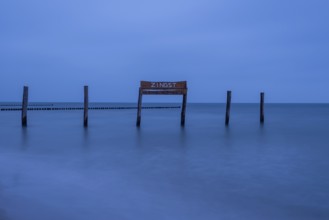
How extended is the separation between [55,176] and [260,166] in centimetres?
518

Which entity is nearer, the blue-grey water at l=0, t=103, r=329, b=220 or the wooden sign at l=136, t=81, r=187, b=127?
the blue-grey water at l=0, t=103, r=329, b=220

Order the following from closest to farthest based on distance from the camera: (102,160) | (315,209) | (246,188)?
(315,209)
(246,188)
(102,160)


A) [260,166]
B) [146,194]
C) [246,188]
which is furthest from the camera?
[260,166]

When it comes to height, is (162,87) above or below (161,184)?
above

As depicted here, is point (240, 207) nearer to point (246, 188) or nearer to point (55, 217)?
point (246, 188)

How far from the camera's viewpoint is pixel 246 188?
6.86 meters

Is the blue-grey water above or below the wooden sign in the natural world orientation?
below

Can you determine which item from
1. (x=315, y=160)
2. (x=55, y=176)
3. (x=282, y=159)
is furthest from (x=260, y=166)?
(x=55, y=176)

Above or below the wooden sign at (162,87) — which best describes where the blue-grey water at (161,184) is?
below

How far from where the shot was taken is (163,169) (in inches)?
350

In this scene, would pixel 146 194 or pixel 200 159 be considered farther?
pixel 200 159

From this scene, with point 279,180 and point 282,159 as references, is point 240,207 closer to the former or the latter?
point 279,180

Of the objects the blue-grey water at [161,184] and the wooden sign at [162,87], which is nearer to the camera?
the blue-grey water at [161,184]

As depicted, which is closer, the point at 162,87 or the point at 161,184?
the point at 161,184
